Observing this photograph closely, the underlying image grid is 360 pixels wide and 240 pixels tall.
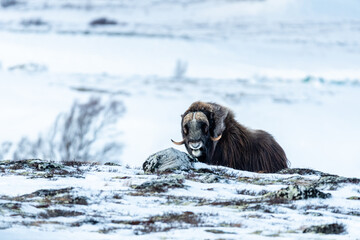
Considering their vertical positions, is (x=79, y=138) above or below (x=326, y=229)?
below

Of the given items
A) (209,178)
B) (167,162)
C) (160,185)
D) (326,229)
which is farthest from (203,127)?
(326,229)

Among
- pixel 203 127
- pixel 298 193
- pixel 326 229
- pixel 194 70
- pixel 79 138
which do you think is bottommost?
pixel 79 138

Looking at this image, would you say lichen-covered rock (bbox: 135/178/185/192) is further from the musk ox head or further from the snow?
the snow

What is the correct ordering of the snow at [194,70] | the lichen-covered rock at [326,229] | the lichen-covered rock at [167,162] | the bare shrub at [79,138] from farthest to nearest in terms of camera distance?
the snow at [194,70], the bare shrub at [79,138], the lichen-covered rock at [167,162], the lichen-covered rock at [326,229]

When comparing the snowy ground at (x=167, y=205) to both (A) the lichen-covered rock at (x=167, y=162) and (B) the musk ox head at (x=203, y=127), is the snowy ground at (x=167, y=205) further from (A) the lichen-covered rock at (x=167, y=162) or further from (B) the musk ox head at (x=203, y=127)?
(B) the musk ox head at (x=203, y=127)

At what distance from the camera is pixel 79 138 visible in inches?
1642

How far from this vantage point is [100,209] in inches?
292

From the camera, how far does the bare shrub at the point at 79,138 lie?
3975cm

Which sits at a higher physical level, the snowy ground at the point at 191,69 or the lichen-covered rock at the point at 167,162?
the snowy ground at the point at 191,69

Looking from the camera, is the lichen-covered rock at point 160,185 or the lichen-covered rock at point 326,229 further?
the lichen-covered rock at point 160,185

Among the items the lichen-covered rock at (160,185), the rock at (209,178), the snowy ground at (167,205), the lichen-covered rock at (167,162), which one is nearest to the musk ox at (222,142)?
the lichen-covered rock at (167,162)

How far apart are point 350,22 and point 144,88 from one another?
32.5 meters

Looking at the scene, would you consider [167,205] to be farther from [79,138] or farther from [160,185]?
[79,138]

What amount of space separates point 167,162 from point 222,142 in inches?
92.3
